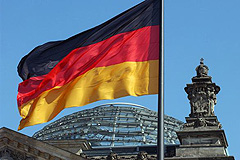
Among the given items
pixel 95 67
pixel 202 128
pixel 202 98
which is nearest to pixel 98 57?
pixel 95 67

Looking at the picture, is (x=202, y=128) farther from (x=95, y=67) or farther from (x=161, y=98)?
(x=161, y=98)

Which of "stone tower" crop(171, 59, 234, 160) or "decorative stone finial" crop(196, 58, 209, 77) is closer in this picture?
"stone tower" crop(171, 59, 234, 160)

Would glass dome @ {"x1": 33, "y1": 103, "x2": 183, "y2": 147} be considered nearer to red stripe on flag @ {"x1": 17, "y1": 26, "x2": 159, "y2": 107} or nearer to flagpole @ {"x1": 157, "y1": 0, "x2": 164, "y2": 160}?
red stripe on flag @ {"x1": 17, "y1": 26, "x2": 159, "y2": 107}

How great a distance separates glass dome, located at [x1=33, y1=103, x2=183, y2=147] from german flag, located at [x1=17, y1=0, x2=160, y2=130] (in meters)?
38.7

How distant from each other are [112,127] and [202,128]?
37.5 meters

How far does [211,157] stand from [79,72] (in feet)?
35.3

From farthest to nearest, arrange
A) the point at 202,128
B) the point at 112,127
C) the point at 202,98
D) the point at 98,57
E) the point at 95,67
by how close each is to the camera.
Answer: the point at 112,127 < the point at 202,98 < the point at 202,128 < the point at 98,57 < the point at 95,67

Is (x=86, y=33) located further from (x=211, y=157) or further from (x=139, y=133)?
(x=139, y=133)

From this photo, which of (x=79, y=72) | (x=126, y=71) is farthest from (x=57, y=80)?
(x=126, y=71)

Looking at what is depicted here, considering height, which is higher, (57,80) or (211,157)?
(211,157)

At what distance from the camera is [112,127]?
69938 mm

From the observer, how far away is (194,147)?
1270 inches

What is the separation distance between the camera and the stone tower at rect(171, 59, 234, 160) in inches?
1249

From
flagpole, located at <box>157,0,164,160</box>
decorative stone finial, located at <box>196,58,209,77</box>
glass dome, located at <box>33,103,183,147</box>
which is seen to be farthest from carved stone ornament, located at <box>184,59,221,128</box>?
glass dome, located at <box>33,103,183,147</box>
